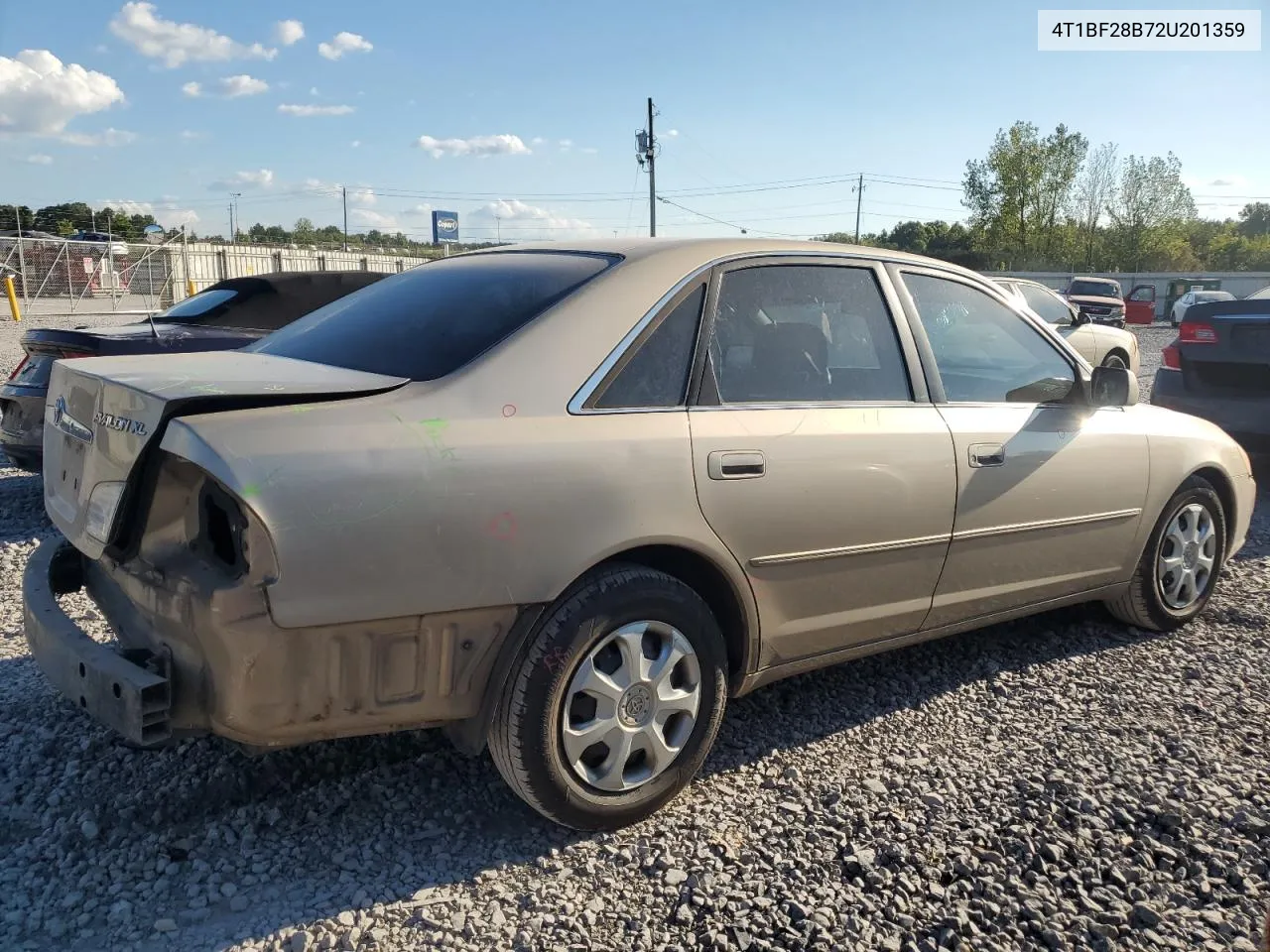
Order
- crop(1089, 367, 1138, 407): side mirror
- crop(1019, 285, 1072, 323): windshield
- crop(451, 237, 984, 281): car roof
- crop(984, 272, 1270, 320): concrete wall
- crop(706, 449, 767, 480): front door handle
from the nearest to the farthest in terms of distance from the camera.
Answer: crop(706, 449, 767, 480): front door handle < crop(451, 237, 984, 281): car roof < crop(1089, 367, 1138, 407): side mirror < crop(1019, 285, 1072, 323): windshield < crop(984, 272, 1270, 320): concrete wall

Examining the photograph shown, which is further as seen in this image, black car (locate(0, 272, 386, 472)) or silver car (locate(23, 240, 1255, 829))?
black car (locate(0, 272, 386, 472))

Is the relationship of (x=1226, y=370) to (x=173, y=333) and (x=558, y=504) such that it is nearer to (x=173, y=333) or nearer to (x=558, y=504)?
(x=558, y=504)

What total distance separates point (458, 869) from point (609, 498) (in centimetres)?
105

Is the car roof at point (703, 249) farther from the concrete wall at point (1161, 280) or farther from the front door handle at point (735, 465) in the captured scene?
the concrete wall at point (1161, 280)

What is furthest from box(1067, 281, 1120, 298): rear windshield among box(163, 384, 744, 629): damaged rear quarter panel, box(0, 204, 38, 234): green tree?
box(0, 204, 38, 234): green tree

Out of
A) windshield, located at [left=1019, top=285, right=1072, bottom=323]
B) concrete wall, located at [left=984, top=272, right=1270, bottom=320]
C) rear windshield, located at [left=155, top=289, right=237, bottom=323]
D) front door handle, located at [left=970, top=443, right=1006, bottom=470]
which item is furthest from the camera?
concrete wall, located at [left=984, top=272, right=1270, bottom=320]

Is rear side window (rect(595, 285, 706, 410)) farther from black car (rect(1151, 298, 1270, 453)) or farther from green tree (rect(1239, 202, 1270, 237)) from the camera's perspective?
green tree (rect(1239, 202, 1270, 237))

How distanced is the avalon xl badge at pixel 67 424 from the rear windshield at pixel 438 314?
0.60m

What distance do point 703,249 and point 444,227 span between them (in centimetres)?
8409

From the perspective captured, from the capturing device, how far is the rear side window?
2.71 meters

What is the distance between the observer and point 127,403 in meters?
2.39

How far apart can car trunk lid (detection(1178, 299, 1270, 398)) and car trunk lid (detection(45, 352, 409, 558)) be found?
22.3ft

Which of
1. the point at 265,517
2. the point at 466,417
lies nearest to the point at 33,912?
the point at 265,517

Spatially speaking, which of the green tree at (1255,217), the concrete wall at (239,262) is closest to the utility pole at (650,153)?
the concrete wall at (239,262)
